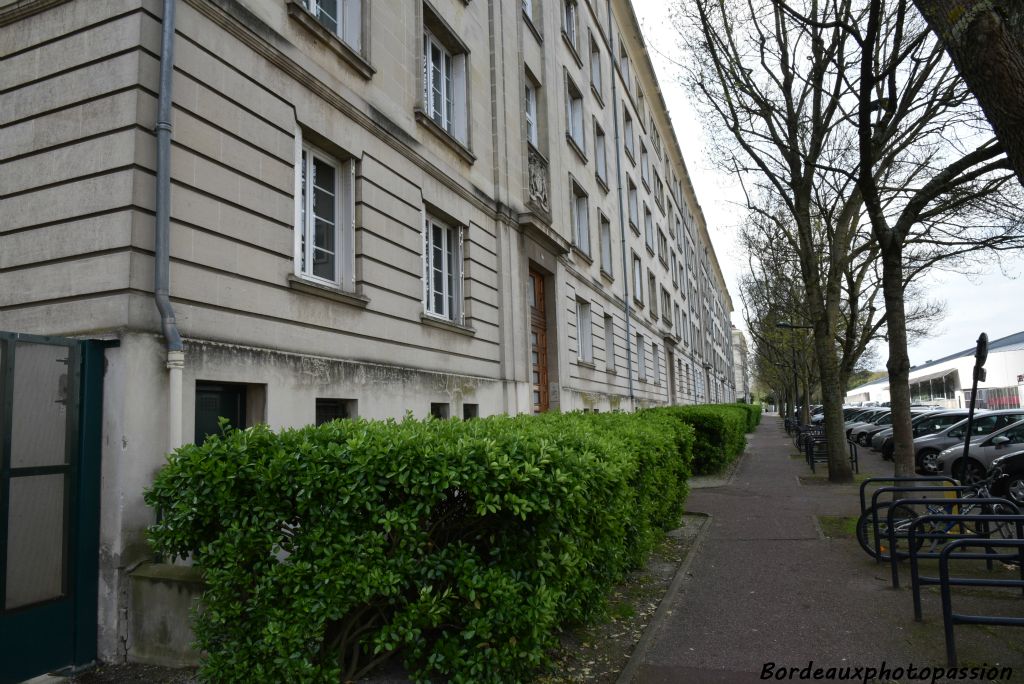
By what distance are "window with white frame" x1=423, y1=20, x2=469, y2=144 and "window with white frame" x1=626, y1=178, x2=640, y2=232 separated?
1468cm

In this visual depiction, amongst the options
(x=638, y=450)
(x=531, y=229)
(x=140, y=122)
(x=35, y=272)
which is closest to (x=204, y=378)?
(x=35, y=272)

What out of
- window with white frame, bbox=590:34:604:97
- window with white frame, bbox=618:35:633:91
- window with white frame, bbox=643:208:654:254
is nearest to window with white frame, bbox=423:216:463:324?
window with white frame, bbox=590:34:604:97

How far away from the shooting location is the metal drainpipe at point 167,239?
5.50m

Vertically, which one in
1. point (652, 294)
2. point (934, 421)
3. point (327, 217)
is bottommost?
point (934, 421)

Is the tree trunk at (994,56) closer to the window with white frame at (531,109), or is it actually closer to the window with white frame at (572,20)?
the window with white frame at (531,109)

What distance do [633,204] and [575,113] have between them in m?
7.57

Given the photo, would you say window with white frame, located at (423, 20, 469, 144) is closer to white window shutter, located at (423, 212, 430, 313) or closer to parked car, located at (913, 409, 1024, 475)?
white window shutter, located at (423, 212, 430, 313)

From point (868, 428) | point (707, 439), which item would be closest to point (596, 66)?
point (707, 439)

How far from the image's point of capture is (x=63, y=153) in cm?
602

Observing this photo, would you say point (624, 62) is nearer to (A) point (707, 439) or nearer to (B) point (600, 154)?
(B) point (600, 154)

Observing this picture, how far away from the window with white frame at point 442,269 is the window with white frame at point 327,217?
78.4 inches

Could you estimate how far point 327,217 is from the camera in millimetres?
8516

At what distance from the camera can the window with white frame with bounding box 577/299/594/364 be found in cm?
1916

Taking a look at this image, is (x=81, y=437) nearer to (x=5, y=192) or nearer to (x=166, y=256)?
(x=166, y=256)
